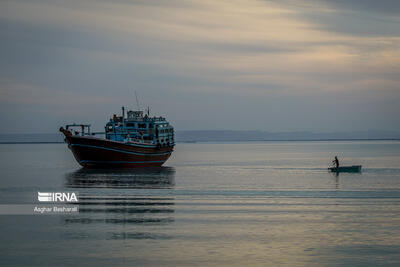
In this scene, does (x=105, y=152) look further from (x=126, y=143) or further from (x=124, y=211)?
(x=124, y=211)

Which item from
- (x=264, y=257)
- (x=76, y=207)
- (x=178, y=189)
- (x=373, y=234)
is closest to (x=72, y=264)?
(x=264, y=257)

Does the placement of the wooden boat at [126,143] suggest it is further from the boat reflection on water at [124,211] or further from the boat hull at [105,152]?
the boat reflection on water at [124,211]

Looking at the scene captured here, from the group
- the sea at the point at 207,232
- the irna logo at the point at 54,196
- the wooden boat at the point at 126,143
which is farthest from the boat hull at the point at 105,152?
the sea at the point at 207,232

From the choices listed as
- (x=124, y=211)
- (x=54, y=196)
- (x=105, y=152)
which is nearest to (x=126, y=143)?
(x=105, y=152)

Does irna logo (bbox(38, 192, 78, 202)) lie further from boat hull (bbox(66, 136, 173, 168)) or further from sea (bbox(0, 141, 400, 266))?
boat hull (bbox(66, 136, 173, 168))

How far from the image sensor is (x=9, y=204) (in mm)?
34844

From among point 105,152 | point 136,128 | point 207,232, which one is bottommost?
point 207,232

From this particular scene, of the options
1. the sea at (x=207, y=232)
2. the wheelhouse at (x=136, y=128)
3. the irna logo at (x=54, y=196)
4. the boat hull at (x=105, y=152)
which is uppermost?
the wheelhouse at (x=136, y=128)

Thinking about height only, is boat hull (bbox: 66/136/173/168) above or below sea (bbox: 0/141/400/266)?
above

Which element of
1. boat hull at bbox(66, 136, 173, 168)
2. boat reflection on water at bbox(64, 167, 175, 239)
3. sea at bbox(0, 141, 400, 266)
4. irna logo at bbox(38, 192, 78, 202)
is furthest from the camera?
boat hull at bbox(66, 136, 173, 168)

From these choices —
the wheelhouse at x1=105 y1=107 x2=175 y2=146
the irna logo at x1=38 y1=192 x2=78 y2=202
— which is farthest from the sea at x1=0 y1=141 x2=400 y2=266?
the wheelhouse at x1=105 y1=107 x2=175 y2=146

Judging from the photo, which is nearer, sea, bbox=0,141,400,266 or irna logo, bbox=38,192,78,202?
sea, bbox=0,141,400,266

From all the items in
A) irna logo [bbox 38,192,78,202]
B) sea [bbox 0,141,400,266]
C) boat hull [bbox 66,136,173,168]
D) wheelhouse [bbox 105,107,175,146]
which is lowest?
sea [bbox 0,141,400,266]

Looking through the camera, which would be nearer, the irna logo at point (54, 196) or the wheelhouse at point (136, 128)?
the irna logo at point (54, 196)
